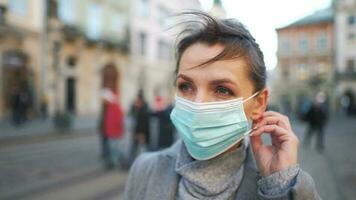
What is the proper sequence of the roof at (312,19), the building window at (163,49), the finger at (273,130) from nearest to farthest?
the finger at (273,130)
the roof at (312,19)
the building window at (163,49)

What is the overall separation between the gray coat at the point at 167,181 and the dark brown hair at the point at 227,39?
35 cm

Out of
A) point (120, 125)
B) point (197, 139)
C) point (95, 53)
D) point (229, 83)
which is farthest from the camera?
point (95, 53)

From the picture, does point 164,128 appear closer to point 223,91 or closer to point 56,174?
point 56,174

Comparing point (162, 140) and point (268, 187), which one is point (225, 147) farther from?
point (162, 140)

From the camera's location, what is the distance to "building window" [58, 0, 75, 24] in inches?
983

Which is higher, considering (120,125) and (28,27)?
(28,27)

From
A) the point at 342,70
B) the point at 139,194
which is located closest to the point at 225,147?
the point at 139,194

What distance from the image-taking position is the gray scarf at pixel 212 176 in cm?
156

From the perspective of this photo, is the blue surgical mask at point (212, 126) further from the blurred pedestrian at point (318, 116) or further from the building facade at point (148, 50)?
the building facade at point (148, 50)

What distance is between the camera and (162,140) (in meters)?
8.37

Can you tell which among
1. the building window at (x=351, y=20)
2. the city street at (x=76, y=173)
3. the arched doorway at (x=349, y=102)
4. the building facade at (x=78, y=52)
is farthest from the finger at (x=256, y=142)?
the building window at (x=351, y=20)

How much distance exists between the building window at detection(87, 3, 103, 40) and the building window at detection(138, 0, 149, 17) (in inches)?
236

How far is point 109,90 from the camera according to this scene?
12312 mm

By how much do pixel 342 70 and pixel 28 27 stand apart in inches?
1427
